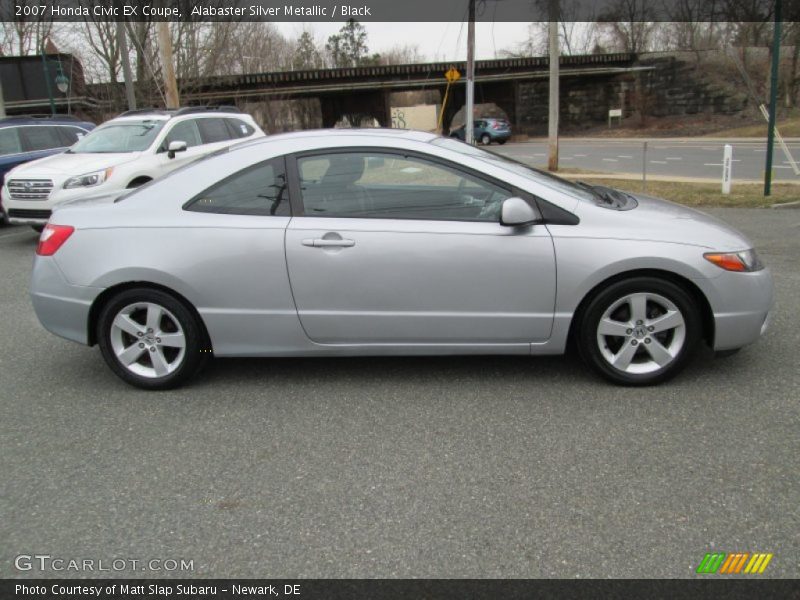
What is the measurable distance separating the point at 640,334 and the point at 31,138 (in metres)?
12.0

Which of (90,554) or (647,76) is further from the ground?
(647,76)

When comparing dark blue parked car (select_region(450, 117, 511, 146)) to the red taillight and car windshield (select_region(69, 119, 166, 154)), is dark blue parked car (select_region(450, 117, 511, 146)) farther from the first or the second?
the red taillight

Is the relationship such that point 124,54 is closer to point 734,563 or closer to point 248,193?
point 248,193

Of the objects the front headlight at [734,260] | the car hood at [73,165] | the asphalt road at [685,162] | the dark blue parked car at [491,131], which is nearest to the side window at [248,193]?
the front headlight at [734,260]

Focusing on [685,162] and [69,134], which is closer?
[69,134]

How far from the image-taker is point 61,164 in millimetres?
9766

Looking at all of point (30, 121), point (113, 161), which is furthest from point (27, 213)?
point (30, 121)

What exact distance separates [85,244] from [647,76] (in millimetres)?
57557

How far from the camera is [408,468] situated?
322 cm

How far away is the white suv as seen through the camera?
9.39 m

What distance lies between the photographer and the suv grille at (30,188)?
9.42 metres
